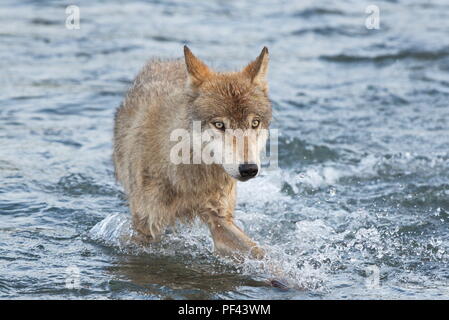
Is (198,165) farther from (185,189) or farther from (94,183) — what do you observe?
(94,183)

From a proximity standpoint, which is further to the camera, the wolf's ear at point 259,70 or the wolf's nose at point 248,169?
the wolf's ear at point 259,70

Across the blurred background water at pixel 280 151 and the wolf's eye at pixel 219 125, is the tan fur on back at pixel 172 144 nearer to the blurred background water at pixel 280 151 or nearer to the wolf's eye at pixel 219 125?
the wolf's eye at pixel 219 125

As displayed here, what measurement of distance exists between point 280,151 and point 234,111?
4255 mm

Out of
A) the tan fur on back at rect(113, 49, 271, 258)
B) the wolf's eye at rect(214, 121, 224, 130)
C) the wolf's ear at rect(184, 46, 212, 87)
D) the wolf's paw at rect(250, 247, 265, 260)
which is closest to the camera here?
the wolf's eye at rect(214, 121, 224, 130)

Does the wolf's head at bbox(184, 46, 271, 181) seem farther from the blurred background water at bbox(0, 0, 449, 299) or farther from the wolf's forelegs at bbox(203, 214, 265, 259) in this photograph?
the blurred background water at bbox(0, 0, 449, 299)

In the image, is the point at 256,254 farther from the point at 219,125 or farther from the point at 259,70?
the point at 259,70

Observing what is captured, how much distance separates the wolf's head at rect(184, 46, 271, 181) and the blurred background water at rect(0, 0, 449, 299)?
1.30m

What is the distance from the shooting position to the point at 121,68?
1412 cm

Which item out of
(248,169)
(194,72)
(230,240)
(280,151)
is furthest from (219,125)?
(280,151)

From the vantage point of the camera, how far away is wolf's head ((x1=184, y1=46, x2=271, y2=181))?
20.7ft

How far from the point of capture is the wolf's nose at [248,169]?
6184mm

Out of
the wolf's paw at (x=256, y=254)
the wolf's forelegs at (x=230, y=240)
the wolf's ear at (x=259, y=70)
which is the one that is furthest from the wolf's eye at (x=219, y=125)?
the wolf's paw at (x=256, y=254)

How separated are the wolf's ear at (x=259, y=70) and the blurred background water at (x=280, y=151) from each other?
1.63m

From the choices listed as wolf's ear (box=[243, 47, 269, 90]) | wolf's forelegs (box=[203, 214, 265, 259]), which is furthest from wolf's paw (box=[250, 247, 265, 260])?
wolf's ear (box=[243, 47, 269, 90])
